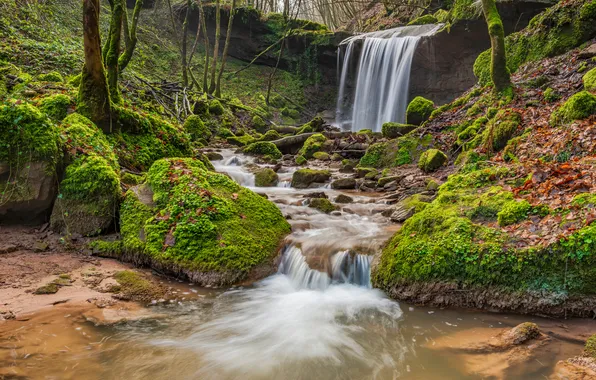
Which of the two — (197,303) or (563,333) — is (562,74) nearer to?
(563,333)

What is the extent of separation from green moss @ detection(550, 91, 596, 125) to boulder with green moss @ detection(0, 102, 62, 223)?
9.17 m

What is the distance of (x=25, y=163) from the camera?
5273 millimetres

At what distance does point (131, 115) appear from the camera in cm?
781

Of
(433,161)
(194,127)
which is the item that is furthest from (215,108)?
(433,161)

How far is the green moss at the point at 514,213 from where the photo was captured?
4.61 m

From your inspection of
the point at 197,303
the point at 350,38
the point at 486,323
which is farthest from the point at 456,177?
the point at 350,38

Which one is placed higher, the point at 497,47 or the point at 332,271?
the point at 497,47

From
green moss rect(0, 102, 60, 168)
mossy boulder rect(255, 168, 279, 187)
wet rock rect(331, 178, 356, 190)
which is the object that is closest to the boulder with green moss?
green moss rect(0, 102, 60, 168)

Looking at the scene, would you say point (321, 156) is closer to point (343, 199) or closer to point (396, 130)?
point (396, 130)

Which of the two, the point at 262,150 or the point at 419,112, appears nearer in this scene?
the point at 419,112

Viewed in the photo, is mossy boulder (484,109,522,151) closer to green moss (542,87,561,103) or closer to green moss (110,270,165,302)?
green moss (542,87,561,103)

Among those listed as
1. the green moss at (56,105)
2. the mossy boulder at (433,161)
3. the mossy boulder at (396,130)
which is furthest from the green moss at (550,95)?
the green moss at (56,105)

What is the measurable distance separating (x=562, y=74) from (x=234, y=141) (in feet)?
42.8

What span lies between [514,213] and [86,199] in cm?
616
